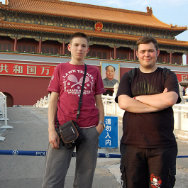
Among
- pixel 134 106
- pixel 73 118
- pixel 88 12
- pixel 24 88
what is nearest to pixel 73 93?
pixel 73 118

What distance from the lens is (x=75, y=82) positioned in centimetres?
188

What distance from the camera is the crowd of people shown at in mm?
1671

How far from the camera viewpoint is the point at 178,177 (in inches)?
117

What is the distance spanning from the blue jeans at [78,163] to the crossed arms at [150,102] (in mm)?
376

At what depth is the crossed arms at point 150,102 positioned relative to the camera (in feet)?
Result: 5.54

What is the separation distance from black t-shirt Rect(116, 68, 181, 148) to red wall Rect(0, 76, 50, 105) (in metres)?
17.1

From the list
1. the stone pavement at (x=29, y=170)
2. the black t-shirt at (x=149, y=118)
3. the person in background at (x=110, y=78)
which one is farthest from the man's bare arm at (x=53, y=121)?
the person in background at (x=110, y=78)

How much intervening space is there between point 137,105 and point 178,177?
1.79 metres

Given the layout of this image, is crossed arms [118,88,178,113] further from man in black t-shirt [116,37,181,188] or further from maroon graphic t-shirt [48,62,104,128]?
maroon graphic t-shirt [48,62,104,128]

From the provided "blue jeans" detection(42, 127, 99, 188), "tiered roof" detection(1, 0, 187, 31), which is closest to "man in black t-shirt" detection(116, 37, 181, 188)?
"blue jeans" detection(42, 127, 99, 188)

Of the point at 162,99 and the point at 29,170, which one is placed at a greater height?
the point at 162,99

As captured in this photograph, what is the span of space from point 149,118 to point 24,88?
17.4 meters

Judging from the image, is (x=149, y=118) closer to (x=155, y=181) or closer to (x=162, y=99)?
(x=162, y=99)

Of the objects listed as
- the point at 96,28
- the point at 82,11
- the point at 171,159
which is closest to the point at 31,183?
the point at 171,159
